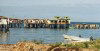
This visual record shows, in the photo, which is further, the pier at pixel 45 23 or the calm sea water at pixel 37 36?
the pier at pixel 45 23

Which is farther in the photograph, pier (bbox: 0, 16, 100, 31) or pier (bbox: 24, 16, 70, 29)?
pier (bbox: 24, 16, 70, 29)

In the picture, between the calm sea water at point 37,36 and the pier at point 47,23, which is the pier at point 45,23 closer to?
the pier at point 47,23

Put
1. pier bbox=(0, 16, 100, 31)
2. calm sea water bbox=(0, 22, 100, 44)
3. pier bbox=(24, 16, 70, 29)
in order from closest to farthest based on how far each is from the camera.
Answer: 1. calm sea water bbox=(0, 22, 100, 44)
2. pier bbox=(0, 16, 100, 31)
3. pier bbox=(24, 16, 70, 29)

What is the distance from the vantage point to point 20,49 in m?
19.0

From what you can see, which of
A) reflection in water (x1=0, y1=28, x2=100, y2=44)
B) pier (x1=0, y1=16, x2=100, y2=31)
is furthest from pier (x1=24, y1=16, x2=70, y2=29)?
reflection in water (x1=0, y1=28, x2=100, y2=44)

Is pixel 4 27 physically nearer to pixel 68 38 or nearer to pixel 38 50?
pixel 68 38

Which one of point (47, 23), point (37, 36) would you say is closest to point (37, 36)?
point (37, 36)

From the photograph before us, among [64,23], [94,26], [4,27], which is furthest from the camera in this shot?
[94,26]

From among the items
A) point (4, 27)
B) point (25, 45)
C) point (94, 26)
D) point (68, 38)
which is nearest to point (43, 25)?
point (94, 26)

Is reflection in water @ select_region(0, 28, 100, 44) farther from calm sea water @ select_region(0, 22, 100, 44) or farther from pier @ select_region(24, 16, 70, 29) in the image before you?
pier @ select_region(24, 16, 70, 29)

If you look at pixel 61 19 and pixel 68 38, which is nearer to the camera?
pixel 68 38

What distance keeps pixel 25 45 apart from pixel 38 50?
1.00m

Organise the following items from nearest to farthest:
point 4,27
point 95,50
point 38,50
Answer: point 95,50 → point 38,50 → point 4,27

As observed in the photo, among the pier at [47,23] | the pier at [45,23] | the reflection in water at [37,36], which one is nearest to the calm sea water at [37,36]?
the reflection in water at [37,36]
